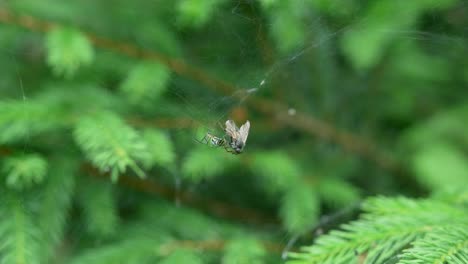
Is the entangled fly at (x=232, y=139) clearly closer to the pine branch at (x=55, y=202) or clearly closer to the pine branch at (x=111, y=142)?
the pine branch at (x=111, y=142)

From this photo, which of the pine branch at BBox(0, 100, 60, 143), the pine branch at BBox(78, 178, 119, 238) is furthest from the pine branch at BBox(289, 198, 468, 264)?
the pine branch at BBox(0, 100, 60, 143)

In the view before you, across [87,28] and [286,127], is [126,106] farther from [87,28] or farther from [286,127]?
[286,127]

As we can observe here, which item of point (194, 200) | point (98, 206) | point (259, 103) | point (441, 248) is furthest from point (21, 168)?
point (441, 248)

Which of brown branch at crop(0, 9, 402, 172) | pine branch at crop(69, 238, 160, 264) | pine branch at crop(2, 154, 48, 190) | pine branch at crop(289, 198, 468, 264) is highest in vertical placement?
brown branch at crop(0, 9, 402, 172)

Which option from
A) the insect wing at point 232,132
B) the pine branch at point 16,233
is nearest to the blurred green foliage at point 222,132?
the pine branch at point 16,233

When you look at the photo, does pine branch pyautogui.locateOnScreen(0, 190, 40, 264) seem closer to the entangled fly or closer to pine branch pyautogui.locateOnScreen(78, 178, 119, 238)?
pine branch pyautogui.locateOnScreen(78, 178, 119, 238)

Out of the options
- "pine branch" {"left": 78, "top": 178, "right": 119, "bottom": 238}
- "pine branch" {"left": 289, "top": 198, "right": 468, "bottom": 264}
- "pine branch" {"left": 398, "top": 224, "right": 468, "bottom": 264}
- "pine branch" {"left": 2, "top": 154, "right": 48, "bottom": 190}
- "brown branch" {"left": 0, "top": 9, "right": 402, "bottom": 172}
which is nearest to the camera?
"pine branch" {"left": 398, "top": 224, "right": 468, "bottom": 264}

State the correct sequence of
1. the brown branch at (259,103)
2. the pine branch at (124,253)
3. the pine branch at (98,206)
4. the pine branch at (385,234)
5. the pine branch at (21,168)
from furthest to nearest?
the brown branch at (259,103), the pine branch at (98,206), the pine branch at (124,253), the pine branch at (21,168), the pine branch at (385,234)

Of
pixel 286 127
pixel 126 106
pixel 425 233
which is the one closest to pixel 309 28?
pixel 286 127
